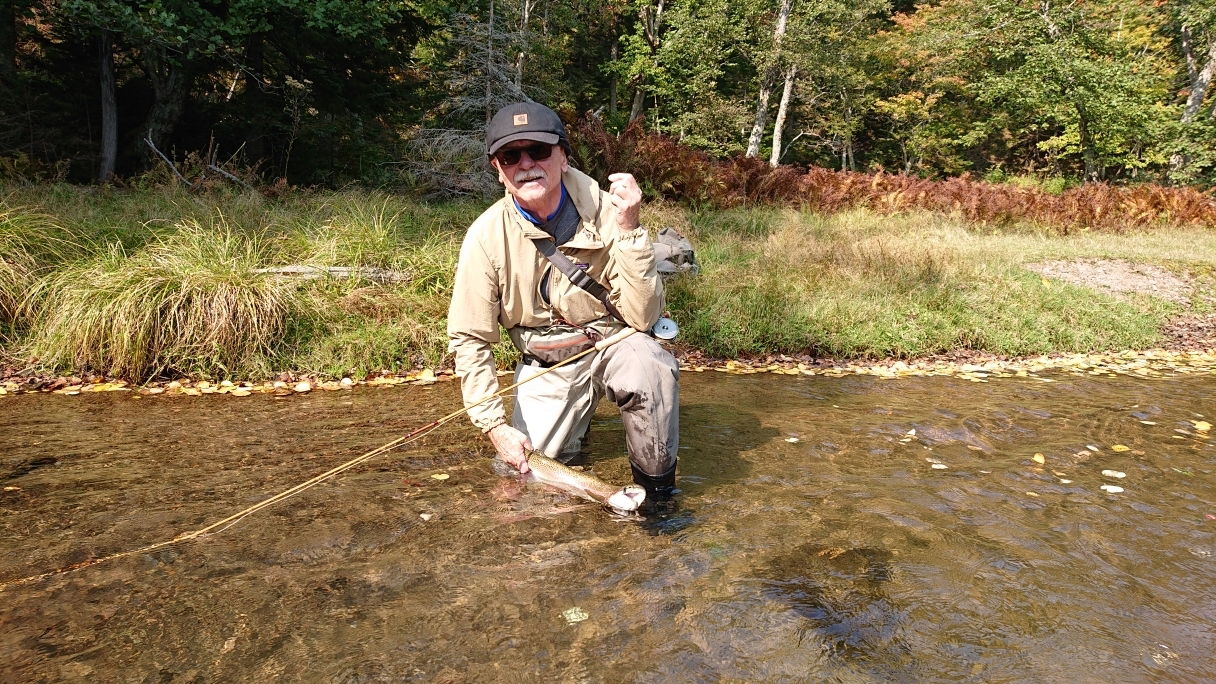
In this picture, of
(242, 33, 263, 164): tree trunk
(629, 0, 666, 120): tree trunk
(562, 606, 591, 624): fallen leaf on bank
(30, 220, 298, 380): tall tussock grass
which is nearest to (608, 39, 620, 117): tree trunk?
(629, 0, 666, 120): tree trunk

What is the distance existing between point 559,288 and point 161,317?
12.4ft

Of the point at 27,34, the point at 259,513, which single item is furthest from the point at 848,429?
the point at 27,34

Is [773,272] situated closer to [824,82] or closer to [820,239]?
[820,239]

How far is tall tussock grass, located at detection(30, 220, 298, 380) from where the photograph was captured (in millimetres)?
5008

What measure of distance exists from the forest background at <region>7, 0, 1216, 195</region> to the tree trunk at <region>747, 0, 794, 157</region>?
0.23ft

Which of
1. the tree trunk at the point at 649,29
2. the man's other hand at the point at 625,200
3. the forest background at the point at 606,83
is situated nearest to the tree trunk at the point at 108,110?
the forest background at the point at 606,83

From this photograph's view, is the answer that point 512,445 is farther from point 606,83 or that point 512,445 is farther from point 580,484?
point 606,83

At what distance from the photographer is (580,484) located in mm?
2936

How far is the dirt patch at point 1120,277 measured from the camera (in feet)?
29.0

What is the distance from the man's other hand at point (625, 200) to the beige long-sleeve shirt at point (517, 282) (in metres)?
0.08

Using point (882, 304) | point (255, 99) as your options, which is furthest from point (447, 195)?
point (882, 304)

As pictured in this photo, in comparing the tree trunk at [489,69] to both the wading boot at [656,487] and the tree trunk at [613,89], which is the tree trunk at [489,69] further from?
the tree trunk at [613,89]

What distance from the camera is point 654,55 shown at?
25406mm

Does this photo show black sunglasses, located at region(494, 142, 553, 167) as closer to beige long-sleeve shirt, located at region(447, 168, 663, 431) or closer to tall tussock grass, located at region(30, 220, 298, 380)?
beige long-sleeve shirt, located at region(447, 168, 663, 431)
